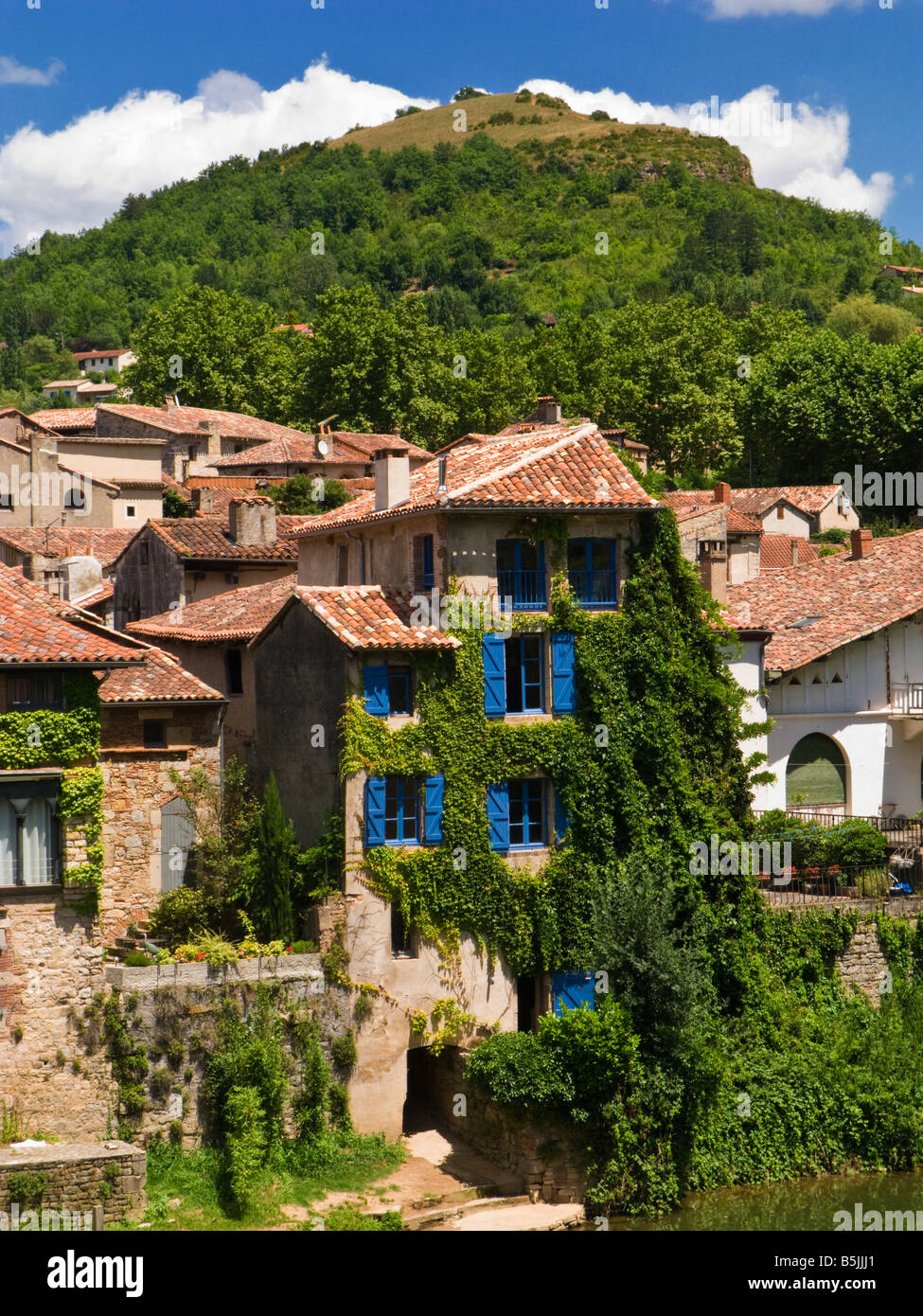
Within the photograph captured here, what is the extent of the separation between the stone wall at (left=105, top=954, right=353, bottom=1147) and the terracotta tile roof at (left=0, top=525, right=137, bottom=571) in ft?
62.9

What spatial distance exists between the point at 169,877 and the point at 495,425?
66.8m

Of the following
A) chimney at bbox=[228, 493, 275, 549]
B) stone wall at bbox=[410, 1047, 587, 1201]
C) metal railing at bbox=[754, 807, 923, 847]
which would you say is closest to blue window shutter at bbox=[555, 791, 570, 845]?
stone wall at bbox=[410, 1047, 587, 1201]

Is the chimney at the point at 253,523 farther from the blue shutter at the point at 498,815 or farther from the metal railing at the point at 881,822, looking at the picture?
the blue shutter at the point at 498,815

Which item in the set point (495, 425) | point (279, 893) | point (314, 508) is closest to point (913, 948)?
point (279, 893)

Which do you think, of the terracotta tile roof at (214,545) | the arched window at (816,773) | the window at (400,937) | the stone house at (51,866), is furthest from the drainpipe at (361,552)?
the arched window at (816,773)

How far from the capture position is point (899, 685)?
41.9 meters

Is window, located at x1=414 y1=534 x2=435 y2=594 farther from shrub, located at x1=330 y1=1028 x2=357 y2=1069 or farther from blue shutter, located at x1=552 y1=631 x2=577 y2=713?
shrub, located at x1=330 y1=1028 x2=357 y2=1069

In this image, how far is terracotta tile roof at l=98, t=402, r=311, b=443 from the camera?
86.9m

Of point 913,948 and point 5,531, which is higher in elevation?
point 5,531

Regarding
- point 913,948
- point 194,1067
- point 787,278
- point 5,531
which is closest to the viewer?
point 194,1067

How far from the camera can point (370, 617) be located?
3125cm

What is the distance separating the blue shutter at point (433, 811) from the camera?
30750 millimetres

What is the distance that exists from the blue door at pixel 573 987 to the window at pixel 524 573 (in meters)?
7.22

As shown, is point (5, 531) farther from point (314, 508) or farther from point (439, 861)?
point (439, 861)
